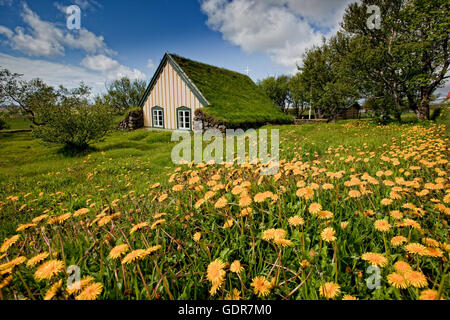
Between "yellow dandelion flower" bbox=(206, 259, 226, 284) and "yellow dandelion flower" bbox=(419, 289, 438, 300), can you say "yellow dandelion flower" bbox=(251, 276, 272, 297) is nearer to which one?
"yellow dandelion flower" bbox=(206, 259, 226, 284)

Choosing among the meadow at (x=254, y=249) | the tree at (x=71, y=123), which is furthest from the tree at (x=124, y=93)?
the meadow at (x=254, y=249)

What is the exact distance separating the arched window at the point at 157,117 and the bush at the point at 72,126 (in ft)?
21.8

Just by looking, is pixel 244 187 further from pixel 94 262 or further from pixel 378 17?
pixel 378 17

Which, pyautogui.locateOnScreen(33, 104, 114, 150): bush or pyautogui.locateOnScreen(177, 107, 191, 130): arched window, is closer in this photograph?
pyautogui.locateOnScreen(33, 104, 114, 150): bush

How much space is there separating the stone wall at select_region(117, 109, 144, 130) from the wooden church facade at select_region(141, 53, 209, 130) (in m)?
0.75

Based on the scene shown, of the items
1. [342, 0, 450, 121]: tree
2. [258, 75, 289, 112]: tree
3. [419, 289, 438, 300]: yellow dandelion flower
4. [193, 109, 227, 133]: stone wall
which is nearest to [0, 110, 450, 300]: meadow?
[419, 289, 438, 300]: yellow dandelion flower

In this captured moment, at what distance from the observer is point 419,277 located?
0.83 m

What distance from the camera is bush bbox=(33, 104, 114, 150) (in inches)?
349

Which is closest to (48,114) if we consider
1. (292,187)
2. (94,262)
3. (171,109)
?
(171,109)

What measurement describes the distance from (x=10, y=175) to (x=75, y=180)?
8.65 ft

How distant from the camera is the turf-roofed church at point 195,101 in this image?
1356cm

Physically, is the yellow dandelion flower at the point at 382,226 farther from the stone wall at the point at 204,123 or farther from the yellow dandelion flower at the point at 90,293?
the stone wall at the point at 204,123

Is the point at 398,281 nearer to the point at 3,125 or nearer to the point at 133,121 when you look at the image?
the point at 133,121
